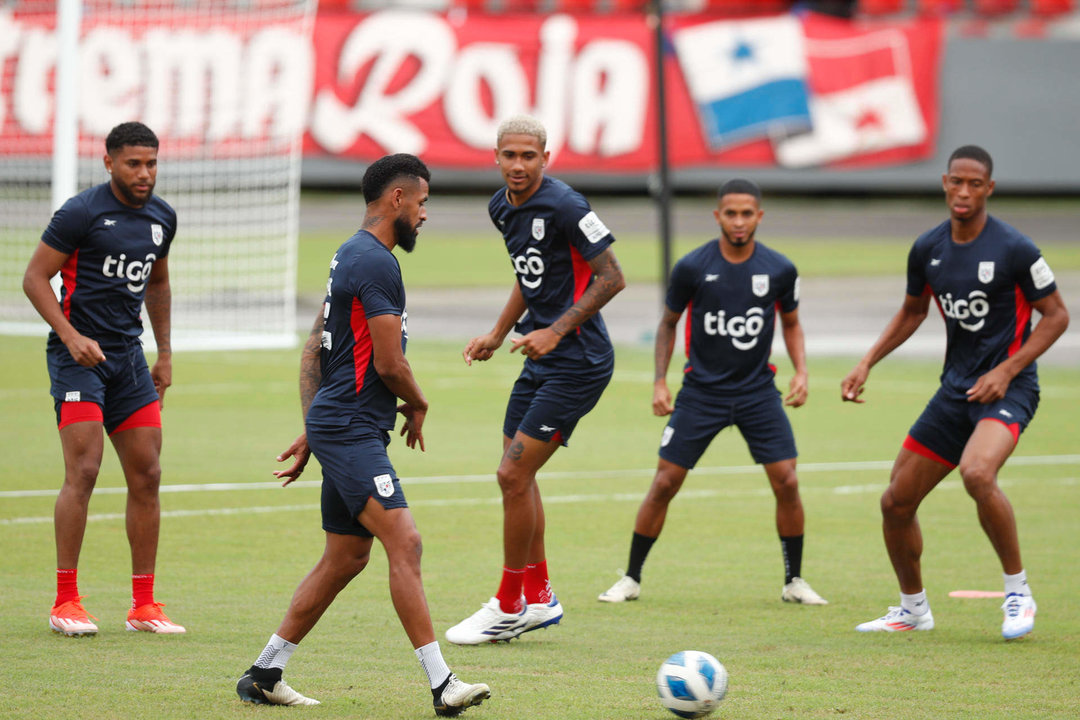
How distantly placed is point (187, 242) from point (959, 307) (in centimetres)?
1814

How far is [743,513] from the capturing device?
11.0 metres

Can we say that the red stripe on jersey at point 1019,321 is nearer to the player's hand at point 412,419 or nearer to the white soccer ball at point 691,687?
the white soccer ball at point 691,687

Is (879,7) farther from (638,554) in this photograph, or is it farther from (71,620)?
(71,620)

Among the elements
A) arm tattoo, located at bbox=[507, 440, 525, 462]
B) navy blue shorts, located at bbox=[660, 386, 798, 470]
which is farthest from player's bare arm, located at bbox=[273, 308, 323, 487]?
navy blue shorts, located at bbox=[660, 386, 798, 470]

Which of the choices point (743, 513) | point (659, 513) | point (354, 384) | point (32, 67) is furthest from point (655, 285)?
point (354, 384)

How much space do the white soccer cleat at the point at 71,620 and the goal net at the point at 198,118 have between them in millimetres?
13559

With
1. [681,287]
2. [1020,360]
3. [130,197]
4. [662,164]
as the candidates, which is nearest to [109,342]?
[130,197]

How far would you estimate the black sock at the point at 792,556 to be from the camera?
331 inches

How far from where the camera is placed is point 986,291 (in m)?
7.44

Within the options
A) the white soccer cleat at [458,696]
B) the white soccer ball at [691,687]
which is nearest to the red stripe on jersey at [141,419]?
the white soccer cleat at [458,696]

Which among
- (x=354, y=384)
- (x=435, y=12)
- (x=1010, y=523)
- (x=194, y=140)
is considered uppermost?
(x=435, y=12)

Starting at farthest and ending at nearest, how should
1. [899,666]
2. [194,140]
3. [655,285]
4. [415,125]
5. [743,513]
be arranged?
1. [415,125]
2. [655,285]
3. [194,140]
4. [743,513]
5. [899,666]

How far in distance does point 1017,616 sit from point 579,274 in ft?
9.10

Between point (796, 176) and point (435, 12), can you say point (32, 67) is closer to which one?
point (435, 12)
